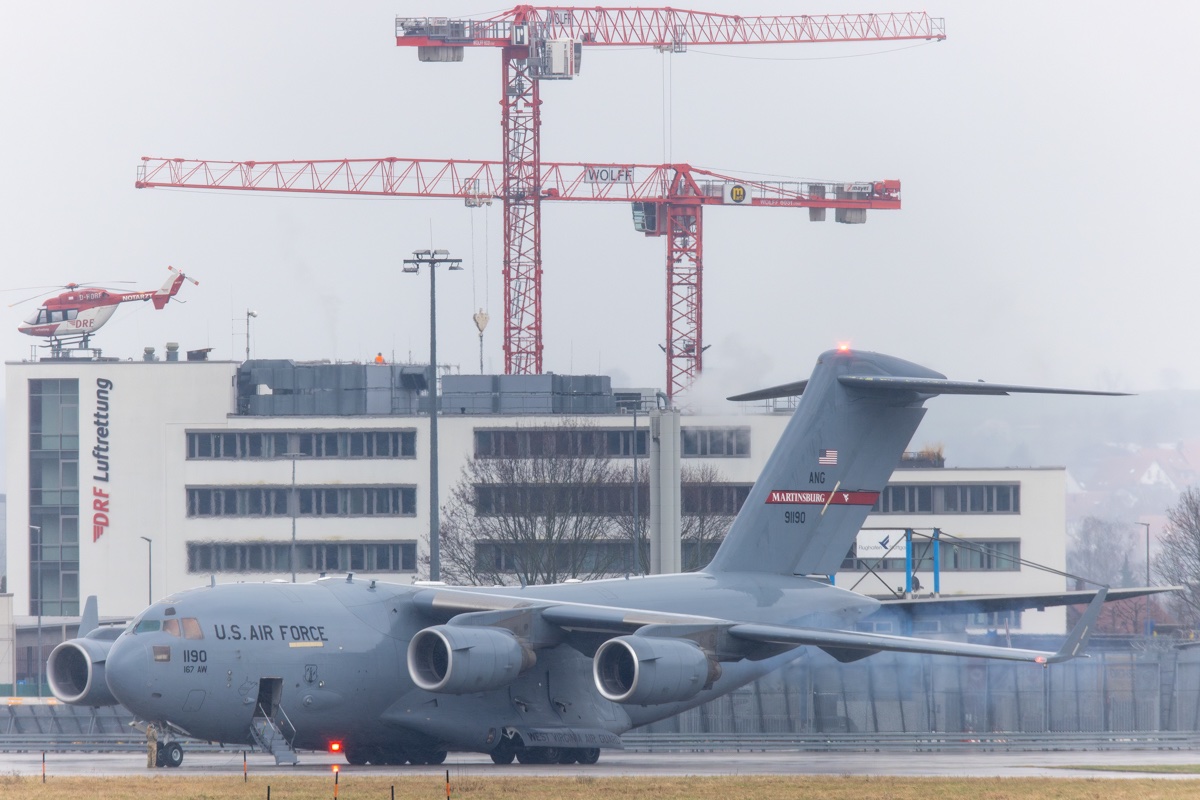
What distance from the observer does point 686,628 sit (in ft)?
97.6

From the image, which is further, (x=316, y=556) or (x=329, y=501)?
(x=316, y=556)

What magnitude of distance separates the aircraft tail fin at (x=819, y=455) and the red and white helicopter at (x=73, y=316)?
72.0 m

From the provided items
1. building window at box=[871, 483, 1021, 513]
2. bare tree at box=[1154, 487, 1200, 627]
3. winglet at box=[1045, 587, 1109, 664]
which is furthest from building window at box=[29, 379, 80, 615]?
winglet at box=[1045, 587, 1109, 664]

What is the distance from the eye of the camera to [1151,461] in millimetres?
159000

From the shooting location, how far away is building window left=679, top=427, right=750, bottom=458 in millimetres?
78438

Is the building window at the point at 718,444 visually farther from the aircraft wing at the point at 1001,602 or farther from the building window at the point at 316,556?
the aircraft wing at the point at 1001,602

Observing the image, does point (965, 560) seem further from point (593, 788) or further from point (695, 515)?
point (593, 788)

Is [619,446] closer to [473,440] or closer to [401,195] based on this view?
[473,440]

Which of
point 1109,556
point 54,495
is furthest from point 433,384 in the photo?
point 1109,556

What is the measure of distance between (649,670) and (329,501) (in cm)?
5697

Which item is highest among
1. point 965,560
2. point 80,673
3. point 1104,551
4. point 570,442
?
point 570,442

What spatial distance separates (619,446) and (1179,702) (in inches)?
1682

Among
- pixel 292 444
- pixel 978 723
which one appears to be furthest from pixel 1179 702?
pixel 292 444

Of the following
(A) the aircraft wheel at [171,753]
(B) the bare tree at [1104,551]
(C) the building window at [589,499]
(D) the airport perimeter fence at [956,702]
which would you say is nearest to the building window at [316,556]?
(C) the building window at [589,499]
